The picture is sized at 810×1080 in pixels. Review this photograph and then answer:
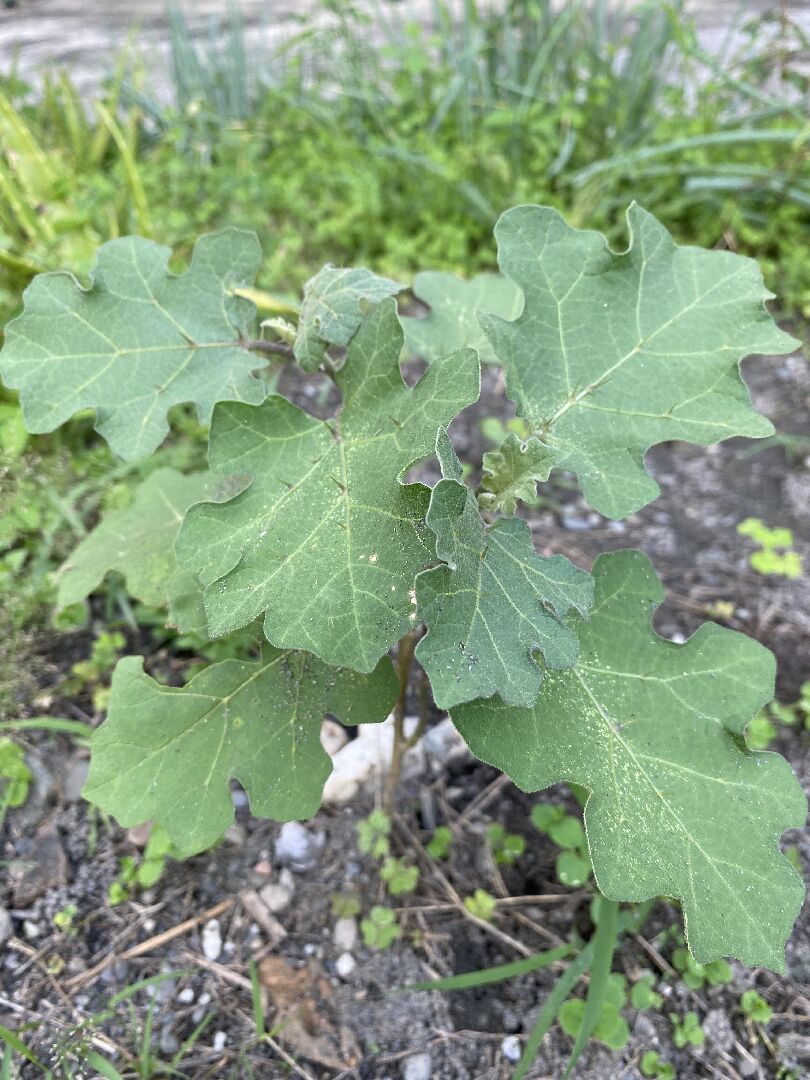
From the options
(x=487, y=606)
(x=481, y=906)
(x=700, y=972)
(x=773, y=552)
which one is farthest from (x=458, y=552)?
(x=773, y=552)

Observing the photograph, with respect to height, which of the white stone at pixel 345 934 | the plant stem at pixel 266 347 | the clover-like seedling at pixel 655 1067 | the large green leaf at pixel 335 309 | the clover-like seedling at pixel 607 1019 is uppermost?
the large green leaf at pixel 335 309

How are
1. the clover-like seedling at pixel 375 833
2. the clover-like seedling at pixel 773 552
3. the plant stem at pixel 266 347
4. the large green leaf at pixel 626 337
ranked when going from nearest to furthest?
1. the large green leaf at pixel 626 337
2. the plant stem at pixel 266 347
3. the clover-like seedling at pixel 375 833
4. the clover-like seedling at pixel 773 552

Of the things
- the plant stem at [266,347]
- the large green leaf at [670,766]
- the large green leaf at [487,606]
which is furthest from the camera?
the plant stem at [266,347]

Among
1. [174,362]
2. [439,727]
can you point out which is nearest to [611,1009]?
[439,727]

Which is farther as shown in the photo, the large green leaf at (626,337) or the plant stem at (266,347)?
the plant stem at (266,347)

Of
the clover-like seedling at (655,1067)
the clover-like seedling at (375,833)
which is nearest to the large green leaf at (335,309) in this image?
the clover-like seedling at (375,833)

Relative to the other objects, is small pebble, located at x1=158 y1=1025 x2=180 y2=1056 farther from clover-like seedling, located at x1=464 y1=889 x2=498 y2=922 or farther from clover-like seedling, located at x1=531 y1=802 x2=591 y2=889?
clover-like seedling, located at x1=531 y1=802 x2=591 y2=889

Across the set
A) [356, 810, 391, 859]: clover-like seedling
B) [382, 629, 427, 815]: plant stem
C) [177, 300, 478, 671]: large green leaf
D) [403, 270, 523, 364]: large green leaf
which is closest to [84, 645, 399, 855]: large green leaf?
[382, 629, 427, 815]: plant stem

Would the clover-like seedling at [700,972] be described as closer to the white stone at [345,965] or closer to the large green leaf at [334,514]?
the white stone at [345,965]
